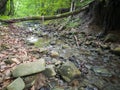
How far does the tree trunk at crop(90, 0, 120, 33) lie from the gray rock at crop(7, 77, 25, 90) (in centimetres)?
528

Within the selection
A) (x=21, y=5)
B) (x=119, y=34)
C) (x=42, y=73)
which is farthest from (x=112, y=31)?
(x=21, y=5)

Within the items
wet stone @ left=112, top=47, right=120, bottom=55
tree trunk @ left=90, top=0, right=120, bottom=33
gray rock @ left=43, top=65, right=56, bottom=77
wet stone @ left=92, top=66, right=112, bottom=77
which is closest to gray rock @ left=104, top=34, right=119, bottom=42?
tree trunk @ left=90, top=0, right=120, bottom=33

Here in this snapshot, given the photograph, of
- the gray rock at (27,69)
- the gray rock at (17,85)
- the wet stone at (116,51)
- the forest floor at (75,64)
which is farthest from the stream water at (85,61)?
the gray rock at (17,85)

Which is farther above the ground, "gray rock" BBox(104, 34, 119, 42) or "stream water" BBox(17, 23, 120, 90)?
"gray rock" BBox(104, 34, 119, 42)

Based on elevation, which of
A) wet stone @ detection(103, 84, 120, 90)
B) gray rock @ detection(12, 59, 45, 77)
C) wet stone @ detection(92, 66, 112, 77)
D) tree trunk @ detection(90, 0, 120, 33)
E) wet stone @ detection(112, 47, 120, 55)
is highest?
tree trunk @ detection(90, 0, 120, 33)

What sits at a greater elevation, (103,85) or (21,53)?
(21,53)

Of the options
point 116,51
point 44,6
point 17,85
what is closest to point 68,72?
point 17,85

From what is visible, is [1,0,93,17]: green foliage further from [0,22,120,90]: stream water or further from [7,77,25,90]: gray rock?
[7,77,25,90]: gray rock

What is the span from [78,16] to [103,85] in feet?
23.3

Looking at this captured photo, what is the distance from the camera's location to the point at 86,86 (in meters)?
3.71

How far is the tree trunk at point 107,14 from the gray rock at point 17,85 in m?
5.28

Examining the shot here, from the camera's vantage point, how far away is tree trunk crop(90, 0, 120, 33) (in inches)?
266

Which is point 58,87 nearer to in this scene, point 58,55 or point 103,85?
point 103,85

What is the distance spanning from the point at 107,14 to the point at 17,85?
568 centimetres
